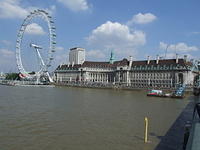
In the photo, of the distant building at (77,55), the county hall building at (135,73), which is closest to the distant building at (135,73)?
the county hall building at (135,73)

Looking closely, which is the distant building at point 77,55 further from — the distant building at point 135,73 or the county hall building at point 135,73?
the distant building at point 135,73

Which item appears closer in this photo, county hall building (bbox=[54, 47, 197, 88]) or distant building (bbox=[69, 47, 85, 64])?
county hall building (bbox=[54, 47, 197, 88])

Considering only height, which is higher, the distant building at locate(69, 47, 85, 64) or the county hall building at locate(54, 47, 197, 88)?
the distant building at locate(69, 47, 85, 64)

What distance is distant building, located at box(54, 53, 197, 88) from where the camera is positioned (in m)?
94.4

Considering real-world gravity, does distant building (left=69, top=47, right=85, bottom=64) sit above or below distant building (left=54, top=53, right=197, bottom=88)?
above

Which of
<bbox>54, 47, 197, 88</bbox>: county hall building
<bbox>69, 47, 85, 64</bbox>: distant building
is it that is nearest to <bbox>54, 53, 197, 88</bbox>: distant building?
<bbox>54, 47, 197, 88</bbox>: county hall building

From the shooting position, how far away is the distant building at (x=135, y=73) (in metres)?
94.4

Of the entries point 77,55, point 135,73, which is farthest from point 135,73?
point 77,55

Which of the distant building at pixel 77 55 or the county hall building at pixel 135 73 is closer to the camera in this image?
the county hall building at pixel 135 73

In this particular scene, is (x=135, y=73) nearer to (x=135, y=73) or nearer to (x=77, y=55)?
(x=135, y=73)

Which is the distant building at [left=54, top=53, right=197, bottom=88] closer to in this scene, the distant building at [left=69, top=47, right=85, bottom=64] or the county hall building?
the county hall building

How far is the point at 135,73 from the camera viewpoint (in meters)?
112

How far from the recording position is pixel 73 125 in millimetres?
16625

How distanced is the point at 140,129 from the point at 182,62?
85930 millimetres
